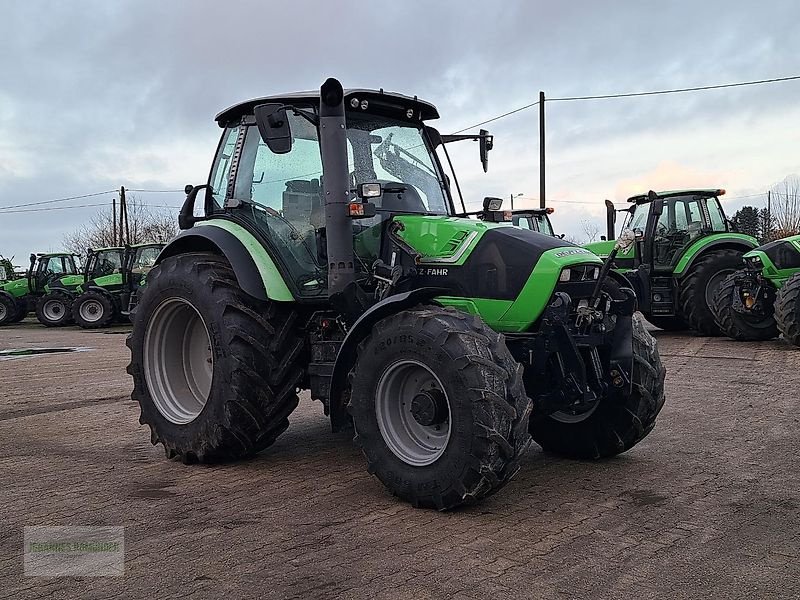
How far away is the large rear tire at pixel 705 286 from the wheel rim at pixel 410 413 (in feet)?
34.4

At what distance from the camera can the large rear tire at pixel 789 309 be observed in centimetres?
1149

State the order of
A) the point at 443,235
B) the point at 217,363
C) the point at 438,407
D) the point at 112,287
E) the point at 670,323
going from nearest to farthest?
the point at 438,407 < the point at 443,235 < the point at 217,363 < the point at 670,323 < the point at 112,287

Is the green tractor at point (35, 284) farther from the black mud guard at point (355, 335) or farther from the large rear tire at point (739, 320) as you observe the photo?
Result: the black mud guard at point (355, 335)

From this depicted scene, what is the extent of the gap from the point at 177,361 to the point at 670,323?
11529 millimetres

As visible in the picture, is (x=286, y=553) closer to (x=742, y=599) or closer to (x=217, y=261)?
(x=742, y=599)

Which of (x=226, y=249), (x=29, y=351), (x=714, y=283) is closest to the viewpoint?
(x=226, y=249)

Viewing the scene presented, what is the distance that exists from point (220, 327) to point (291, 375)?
1.96ft

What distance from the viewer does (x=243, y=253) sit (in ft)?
18.6

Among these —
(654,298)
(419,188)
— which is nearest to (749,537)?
(419,188)

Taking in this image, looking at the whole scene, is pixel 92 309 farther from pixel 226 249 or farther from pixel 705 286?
pixel 226 249

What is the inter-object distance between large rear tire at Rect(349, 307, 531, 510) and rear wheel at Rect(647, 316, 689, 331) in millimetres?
11473

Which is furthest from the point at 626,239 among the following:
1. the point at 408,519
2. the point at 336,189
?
the point at 408,519

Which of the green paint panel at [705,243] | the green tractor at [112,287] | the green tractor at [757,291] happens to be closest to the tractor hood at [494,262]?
the green tractor at [757,291]

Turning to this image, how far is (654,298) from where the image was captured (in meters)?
14.3
